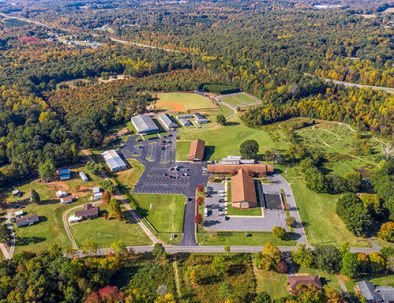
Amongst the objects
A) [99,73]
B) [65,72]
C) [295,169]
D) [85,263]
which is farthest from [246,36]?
[85,263]

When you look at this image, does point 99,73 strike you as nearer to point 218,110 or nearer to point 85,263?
point 218,110

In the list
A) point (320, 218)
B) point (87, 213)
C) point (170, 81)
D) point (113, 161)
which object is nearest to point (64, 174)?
point (113, 161)

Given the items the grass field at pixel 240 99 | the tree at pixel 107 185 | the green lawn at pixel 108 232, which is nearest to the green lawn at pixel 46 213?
the green lawn at pixel 108 232

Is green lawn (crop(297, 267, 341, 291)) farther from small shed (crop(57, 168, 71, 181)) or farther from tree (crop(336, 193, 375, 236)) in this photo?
small shed (crop(57, 168, 71, 181))

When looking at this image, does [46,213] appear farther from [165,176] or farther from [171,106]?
[171,106]

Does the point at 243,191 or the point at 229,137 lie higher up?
the point at 243,191

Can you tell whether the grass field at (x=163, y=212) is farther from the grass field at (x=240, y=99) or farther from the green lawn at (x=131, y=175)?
the grass field at (x=240, y=99)
